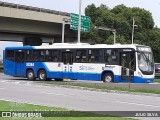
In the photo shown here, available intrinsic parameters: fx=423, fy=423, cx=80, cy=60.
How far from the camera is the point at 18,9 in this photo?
50750mm

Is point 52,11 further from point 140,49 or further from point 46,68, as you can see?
point 140,49

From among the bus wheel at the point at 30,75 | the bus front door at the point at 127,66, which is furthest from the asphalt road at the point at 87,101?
the bus wheel at the point at 30,75

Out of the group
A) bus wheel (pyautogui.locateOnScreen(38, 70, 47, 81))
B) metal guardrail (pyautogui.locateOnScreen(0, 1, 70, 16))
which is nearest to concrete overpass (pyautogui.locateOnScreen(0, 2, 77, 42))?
metal guardrail (pyautogui.locateOnScreen(0, 1, 70, 16))

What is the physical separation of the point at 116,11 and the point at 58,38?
604 inches

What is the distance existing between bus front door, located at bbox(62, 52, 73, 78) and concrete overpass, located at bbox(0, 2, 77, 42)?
59.5 ft

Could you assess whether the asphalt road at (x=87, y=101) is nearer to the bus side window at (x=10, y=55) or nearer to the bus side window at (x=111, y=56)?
the bus side window at (x=111, y=56)

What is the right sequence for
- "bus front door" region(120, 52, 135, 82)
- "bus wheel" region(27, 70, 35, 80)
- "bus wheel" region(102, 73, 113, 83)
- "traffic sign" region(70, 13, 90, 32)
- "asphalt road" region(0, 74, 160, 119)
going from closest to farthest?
"asphalt road" region(0, 74, 160, 119) < "bus front door" region(120, 52, 135, 82) < "bus wheel" region(102, 73, 113, 83) < "bus wheel" region(27, 70, 35, 80) < "traffic sign" region(70, 13, 90, 32)

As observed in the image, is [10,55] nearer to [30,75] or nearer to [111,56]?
[30,75]

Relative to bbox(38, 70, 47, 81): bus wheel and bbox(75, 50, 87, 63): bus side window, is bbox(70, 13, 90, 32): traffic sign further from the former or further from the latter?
bbox(75, 50, 87, 63): bus side window

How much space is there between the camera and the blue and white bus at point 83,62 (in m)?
29.5

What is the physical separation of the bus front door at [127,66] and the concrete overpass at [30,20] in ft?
75.9

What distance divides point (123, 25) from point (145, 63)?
41888 millimetres

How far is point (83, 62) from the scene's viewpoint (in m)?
31.7

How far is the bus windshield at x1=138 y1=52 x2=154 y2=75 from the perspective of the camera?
29422 millimetres
